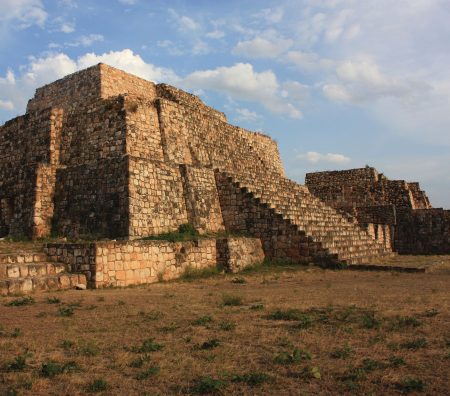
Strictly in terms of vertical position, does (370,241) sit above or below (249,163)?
below

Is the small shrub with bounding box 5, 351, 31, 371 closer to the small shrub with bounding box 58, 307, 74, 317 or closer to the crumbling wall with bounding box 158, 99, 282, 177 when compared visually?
the small shrub with bounding box 58, 307, 74, 317

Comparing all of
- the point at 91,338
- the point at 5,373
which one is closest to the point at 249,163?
the point at 91,338

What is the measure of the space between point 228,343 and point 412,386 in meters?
2.57

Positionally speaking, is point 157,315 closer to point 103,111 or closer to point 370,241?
point 103,111

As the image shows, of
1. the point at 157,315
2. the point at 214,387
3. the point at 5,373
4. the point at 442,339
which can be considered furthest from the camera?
the point at 157,315

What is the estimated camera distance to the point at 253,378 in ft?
16.0

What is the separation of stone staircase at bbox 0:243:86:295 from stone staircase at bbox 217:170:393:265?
343 inches

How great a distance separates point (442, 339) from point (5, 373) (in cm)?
533

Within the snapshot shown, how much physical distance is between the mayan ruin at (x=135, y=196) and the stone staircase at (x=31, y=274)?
34 mm

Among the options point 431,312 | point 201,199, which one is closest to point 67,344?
point 431,312

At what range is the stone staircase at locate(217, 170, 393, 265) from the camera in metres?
18.4

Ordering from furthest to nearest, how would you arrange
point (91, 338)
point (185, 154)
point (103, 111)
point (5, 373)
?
point (185, 154) → point (103, 111) → point (91, 338) → point (5, 373)

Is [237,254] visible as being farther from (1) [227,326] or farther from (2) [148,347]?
(2) [148,347]

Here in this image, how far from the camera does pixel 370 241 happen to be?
2216 centimetres
